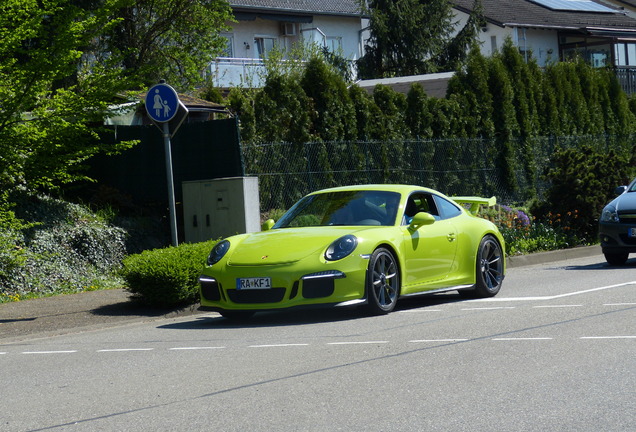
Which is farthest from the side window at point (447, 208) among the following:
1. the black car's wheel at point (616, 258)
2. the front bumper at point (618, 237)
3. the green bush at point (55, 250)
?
the green bush at point (55, 250)

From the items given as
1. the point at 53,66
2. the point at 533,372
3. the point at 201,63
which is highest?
the point at 201,63

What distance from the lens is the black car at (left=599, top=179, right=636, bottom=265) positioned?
16.6m

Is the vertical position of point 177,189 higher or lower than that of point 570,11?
lower

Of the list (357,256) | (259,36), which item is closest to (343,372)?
(357,256)

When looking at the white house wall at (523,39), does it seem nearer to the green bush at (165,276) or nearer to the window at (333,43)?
the window at (333,43)

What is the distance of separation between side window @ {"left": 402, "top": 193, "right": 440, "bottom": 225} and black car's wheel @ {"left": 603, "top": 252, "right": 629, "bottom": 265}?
5.62 metres

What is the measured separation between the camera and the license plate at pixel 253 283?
1066 centimetres

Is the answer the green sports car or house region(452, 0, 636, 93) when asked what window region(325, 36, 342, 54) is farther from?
the green sports car

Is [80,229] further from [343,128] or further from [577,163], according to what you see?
[577,163]

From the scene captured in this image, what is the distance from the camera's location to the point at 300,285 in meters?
10.6

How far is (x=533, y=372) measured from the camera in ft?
24.1

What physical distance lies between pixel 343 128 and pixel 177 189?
473 cm

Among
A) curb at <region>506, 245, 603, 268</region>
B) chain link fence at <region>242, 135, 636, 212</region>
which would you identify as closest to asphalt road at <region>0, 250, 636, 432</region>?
curb at <region>506, 245, 603, 268</region>

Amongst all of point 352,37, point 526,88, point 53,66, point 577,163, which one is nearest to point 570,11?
point 352,37
